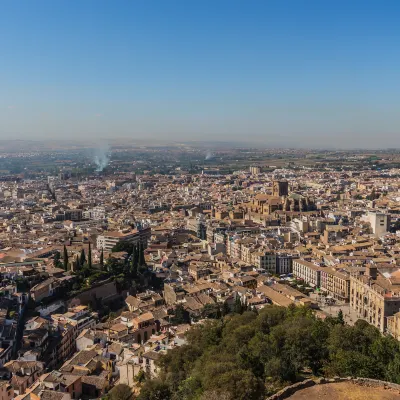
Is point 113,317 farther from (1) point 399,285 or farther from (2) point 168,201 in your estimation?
(2) point 168,201

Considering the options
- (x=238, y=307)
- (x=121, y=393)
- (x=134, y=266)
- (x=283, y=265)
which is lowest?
(x=283, y=265)

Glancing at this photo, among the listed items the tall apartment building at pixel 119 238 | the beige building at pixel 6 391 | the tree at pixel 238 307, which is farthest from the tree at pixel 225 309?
the tall apartment building at pixel 119 238

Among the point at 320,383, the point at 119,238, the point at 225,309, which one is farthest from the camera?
the point at 119,238

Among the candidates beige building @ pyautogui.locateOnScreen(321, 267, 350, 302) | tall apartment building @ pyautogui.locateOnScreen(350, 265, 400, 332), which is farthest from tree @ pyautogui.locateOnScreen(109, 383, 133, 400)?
beige building @ pyautogui.locateOnScreen(321, 267, 350, 302)

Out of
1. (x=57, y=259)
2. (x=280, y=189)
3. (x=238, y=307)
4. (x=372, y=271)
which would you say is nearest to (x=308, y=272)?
(x=372, y=271)

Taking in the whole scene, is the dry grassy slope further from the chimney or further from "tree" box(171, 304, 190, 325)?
the chimney

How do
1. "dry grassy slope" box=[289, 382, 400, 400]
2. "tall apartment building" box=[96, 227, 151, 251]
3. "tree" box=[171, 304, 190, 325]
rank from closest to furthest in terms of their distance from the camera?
1. "dry grassy slope" box=[289, 382, 400, 400]
2. "tree" box=[171, 304, 190, 325]
3. "tall apartment building" box=[96, 227, 151, 251]

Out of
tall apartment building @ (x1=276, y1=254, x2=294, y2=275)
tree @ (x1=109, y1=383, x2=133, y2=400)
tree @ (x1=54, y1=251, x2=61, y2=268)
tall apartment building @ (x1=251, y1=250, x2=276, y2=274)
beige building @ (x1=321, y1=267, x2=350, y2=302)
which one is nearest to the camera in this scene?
tree @ (x1=109, y1=383, x2=133, y2=400)

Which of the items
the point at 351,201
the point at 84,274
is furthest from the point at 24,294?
the point at 351,201

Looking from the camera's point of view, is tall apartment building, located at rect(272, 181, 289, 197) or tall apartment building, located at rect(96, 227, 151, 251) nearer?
tall apartment building, located at rect(96, 227, 151, 251)

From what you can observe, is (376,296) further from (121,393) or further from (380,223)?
(380,223)

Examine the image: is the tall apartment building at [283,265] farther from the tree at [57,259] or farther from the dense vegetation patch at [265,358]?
the dense vegetation patch at [265,358]
